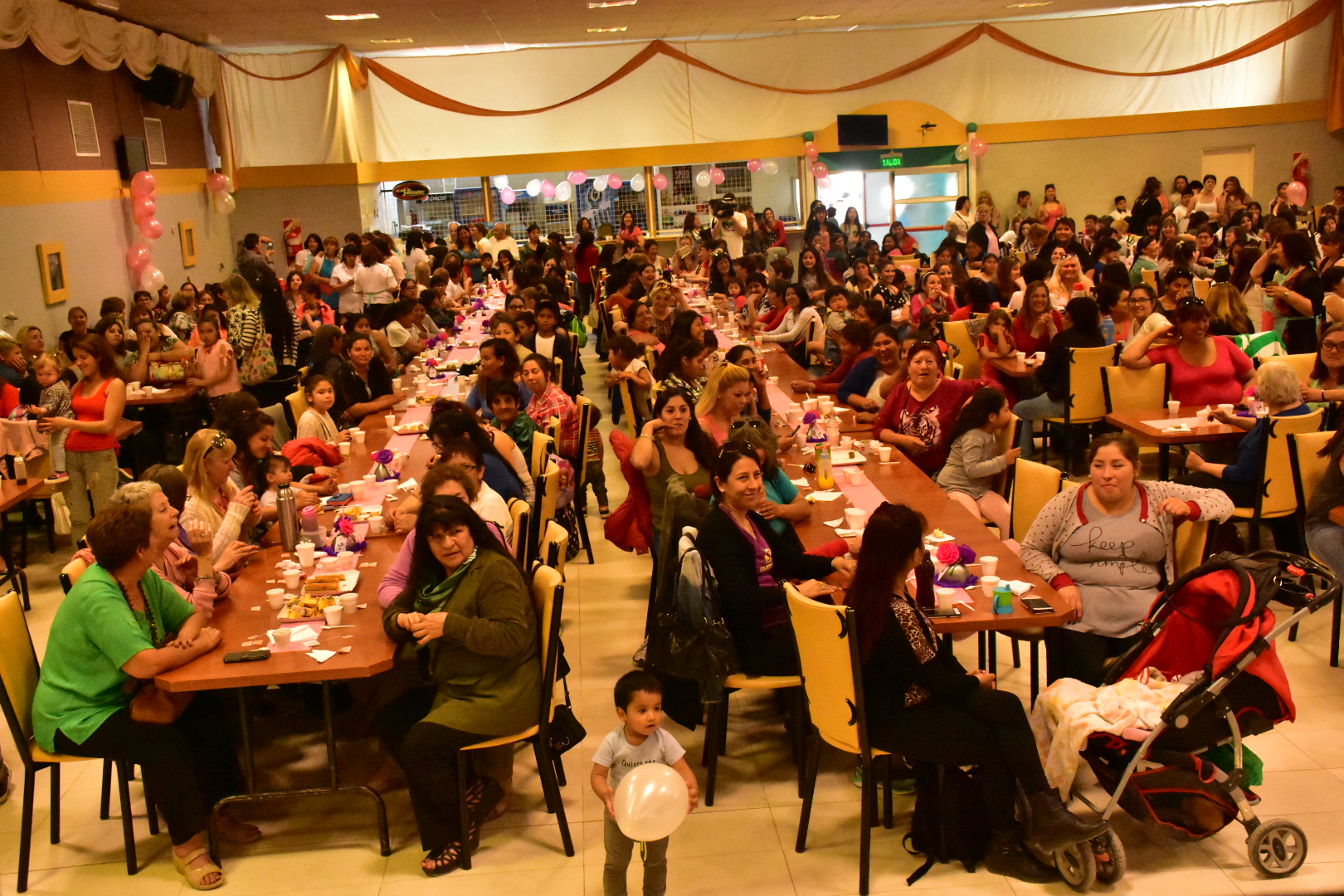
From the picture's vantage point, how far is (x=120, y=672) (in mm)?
3742

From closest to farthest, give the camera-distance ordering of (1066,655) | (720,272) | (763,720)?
(1066,655)
(763,720)
(720,272)

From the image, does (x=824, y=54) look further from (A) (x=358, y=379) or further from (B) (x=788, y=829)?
(B) (x=788, y=829)

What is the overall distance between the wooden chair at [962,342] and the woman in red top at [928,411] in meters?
2.53

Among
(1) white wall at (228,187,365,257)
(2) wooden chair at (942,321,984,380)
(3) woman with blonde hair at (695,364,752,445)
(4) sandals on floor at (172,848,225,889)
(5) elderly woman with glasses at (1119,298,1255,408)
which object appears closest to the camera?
(4) sandals on floor at (172,848,225,889)

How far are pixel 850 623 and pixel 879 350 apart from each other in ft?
11.7

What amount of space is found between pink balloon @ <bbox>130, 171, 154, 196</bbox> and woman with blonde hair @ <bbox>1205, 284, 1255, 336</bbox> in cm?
1130

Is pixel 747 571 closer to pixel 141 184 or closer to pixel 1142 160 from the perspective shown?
pixel 141 184

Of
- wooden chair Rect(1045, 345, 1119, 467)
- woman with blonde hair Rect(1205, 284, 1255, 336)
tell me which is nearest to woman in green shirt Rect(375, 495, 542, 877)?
wooden chair Rect(1045, 345, 1119, 467)

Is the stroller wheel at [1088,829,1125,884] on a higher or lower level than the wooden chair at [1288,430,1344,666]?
lower

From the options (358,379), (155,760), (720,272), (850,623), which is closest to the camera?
(850,623)

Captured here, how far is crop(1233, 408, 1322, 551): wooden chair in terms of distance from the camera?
17.3 ft

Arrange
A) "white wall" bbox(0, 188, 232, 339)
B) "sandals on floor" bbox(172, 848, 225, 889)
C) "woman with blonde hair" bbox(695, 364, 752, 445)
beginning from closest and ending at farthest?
"sandals on floor" bbox(172, 848, 225, 889) < "woman with blonde hair" bbox(695, 364, 752, 445) < "white wall" bbox(0, 188, 232, 339)

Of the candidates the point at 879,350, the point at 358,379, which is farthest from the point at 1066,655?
the point at 358,379

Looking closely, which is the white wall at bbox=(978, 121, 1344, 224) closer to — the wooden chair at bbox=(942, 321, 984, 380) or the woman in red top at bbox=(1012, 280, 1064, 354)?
the wooden chair at bbox=(942, 321, 984, 380)
